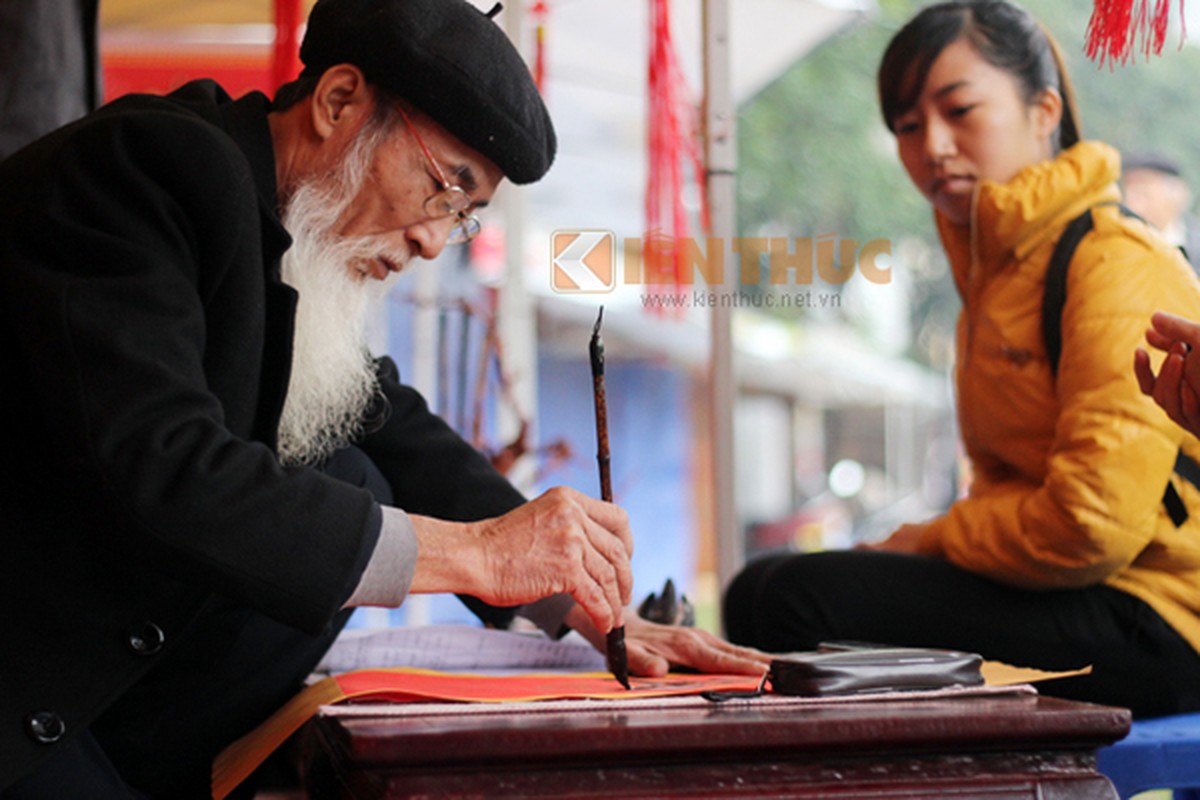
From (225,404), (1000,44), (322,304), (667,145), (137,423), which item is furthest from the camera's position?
(667,145)

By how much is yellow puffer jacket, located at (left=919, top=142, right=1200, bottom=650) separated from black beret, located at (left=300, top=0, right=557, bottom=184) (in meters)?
0.99

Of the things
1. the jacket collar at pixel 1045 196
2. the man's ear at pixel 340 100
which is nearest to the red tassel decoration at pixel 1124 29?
the jacket collar at pixel 1045 196

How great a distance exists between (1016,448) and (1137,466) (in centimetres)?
31

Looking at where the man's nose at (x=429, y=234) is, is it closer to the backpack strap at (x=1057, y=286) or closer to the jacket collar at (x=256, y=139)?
the jacket collar at (x=256, y=139)

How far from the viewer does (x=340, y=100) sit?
1656mm

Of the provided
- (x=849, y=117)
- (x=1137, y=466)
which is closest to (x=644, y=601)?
(x=1137, y=466)

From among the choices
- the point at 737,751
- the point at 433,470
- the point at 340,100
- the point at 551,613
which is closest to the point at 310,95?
the point at 340,100

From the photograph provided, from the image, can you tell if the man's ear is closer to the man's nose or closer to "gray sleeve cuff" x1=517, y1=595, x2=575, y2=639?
the man's nose

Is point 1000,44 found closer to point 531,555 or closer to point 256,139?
point 256,139

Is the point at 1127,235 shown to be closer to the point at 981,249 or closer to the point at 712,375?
the point at 981,249

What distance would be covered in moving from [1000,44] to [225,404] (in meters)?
1.66

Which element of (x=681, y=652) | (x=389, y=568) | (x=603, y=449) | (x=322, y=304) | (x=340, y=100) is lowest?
(x=681, y=652)

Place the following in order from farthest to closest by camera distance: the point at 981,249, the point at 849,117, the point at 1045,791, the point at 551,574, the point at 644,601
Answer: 1. the point at 849,117
2. the point at 981,249
3. the point at 644,601
4. the point at 551,574
5. the point at 1045,791

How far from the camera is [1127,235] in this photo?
216cm
